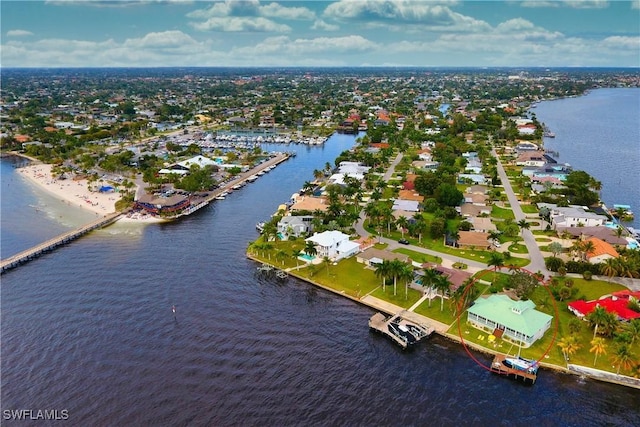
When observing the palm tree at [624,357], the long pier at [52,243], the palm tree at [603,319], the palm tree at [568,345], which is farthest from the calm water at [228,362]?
the palm tree at [603,319]

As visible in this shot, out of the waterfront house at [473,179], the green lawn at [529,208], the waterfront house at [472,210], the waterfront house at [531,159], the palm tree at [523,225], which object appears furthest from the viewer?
the waterfront house at [531,159]

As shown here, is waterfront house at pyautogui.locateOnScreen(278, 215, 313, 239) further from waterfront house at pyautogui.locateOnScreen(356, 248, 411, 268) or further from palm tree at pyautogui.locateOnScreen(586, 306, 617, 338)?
palm tree at pyautogui.locateOnScreen(586, 306, 617, 338)

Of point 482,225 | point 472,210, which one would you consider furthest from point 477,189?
point 482,225

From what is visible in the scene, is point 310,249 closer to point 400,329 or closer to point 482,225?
point 400,329

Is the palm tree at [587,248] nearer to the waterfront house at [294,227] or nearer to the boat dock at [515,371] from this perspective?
the boat dock at [515,371]

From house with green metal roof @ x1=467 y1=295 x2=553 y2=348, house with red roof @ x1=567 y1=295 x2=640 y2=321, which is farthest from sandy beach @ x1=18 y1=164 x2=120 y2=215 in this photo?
house with red roof @ x1=567 y1=295 x2=640 y2=321
